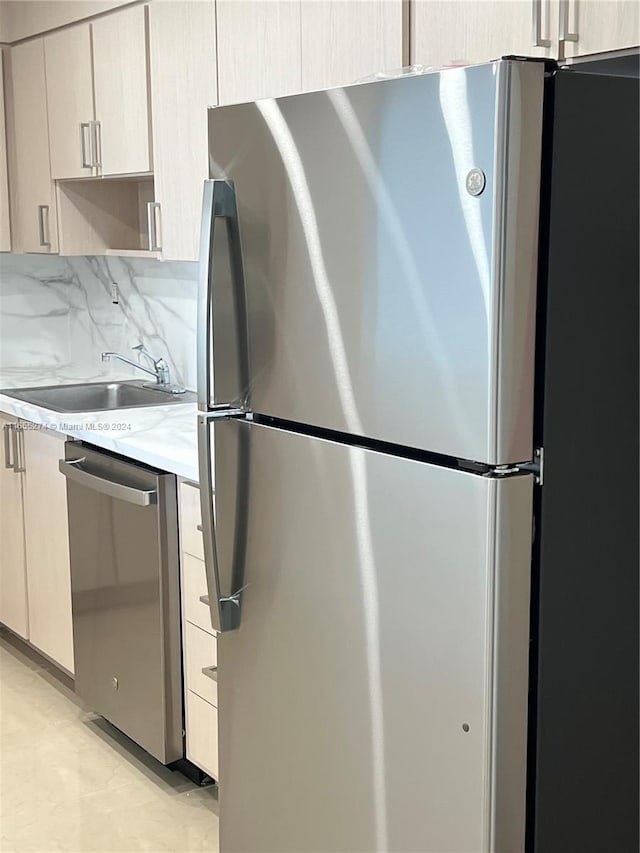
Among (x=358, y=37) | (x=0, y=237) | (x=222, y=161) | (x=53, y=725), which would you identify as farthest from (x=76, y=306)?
(x=222, y=161)

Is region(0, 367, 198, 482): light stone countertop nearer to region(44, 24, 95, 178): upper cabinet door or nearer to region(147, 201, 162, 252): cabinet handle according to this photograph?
region(147, 201, 162, 252): cabinet handle

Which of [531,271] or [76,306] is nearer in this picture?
[531,271]

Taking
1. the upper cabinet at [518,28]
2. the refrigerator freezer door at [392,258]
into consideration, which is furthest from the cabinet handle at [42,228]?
the refrigerator freezer door at [392,258]

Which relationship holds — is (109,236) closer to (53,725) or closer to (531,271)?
(53,725)

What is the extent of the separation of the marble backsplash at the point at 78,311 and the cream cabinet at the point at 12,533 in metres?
0.65

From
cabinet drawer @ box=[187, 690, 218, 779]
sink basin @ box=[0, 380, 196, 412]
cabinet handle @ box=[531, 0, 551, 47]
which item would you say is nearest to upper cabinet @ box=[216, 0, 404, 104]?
cabinet handle @ box=[531, 0, 551, 47]

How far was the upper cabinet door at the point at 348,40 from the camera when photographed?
7.34 ft

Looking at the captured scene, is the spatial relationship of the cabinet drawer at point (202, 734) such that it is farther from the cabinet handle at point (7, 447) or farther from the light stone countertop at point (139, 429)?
the cabinet handle at point (7, 447)

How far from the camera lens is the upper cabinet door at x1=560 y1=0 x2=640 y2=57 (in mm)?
1705

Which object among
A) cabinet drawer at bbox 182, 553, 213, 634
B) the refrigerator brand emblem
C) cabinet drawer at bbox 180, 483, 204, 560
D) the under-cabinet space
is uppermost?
the under-cabinet space

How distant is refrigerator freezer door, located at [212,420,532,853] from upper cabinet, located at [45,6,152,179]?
177cm

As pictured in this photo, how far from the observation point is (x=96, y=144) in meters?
3.57

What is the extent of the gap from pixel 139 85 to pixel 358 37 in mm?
1152

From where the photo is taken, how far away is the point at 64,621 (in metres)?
3.40
